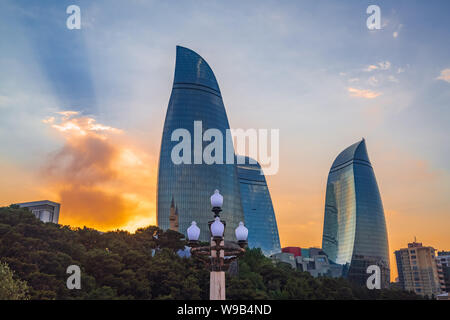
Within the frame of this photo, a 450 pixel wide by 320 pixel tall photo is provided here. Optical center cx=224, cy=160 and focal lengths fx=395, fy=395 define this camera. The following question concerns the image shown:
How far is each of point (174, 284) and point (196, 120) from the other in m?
82.7

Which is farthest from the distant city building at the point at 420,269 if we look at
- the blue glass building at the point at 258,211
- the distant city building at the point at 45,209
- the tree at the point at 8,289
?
the tree at the point at 8,289

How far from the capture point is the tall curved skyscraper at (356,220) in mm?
154625

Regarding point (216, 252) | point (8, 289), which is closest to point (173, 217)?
point (8, 289)

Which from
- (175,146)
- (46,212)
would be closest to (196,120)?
(175,146)

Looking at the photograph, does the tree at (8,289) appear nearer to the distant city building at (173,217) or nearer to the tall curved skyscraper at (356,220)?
the distant city building at (173,217)

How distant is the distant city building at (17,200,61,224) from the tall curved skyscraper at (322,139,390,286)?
118722 millimetres

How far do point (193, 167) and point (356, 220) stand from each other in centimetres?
7600

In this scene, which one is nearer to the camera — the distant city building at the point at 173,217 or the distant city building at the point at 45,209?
the distant city building at the point at 45,209

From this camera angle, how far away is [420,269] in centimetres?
18862

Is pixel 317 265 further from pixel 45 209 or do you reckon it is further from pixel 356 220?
pixel 45 209

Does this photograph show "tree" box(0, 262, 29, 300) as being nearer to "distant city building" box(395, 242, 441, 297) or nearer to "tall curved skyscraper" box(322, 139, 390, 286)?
"tall curved skyscraper" box(322, 139, 390, 286)

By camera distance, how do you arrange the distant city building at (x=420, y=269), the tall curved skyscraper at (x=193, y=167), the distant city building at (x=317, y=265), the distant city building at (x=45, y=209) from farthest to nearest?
1. the distant city building at (x=420, y=269)
2. the distant city building at (x=317, y=265)
3. the tall curved skyscraper at (x=193, y=167)
4. the distant city building at (x=45, y=209)

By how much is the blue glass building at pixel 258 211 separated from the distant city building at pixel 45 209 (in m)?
116
